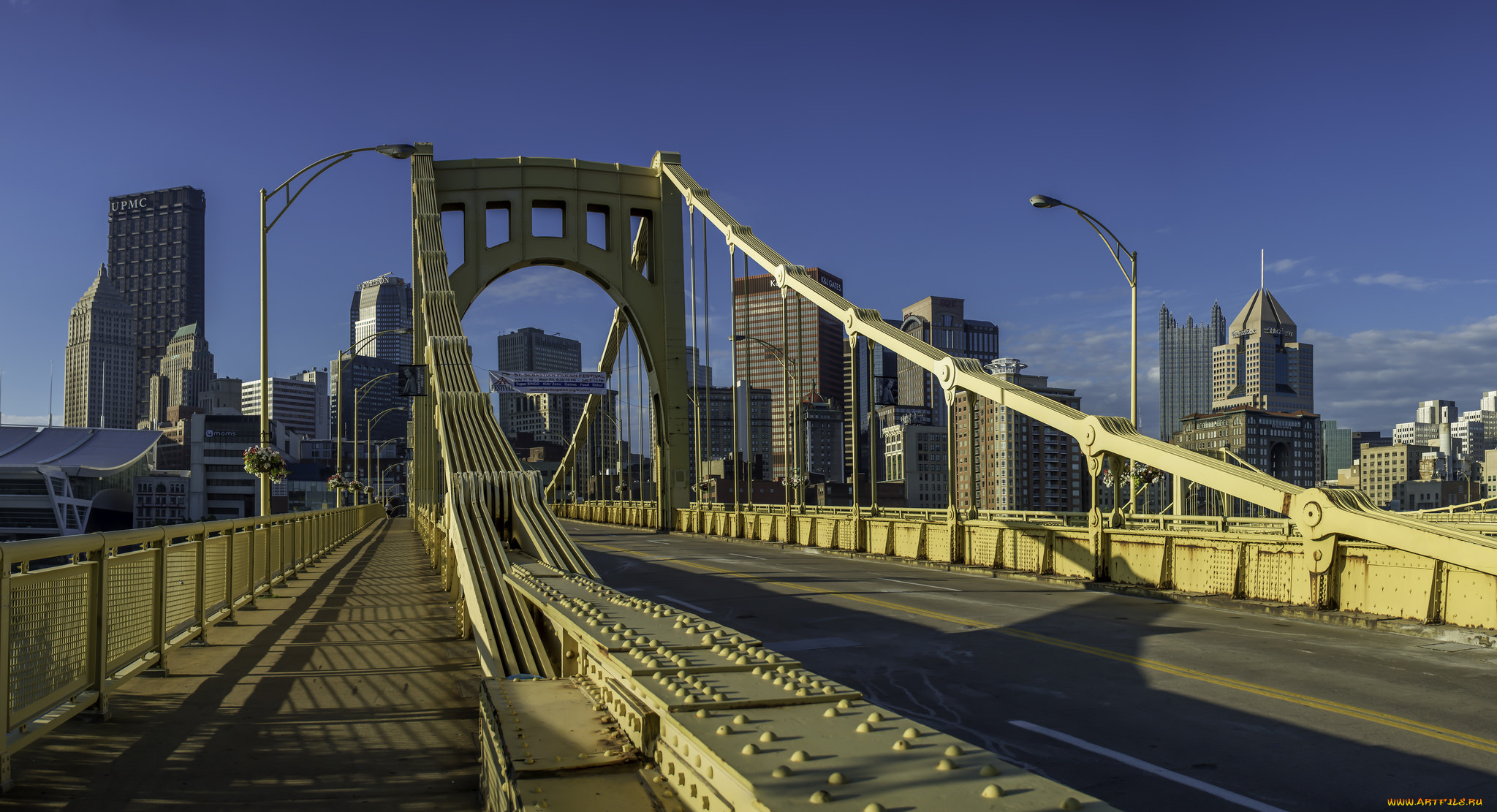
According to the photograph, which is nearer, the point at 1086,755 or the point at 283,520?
the point at 1086,755

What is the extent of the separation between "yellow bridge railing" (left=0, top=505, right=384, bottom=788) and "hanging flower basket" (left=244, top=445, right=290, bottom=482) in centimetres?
1140

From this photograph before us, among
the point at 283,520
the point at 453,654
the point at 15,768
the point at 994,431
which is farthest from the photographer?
the point at 994,431

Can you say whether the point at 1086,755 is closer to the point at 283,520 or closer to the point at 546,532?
the point at 546,532

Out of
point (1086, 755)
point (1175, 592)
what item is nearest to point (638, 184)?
point (1175, 592)

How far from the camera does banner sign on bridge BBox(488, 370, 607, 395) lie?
174 ft

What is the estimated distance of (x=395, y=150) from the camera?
72.0ft

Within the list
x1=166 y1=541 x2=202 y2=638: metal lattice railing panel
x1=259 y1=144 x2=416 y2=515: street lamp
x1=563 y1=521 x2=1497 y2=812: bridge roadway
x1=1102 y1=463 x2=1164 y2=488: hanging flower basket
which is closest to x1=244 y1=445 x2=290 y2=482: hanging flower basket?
x1=259 y1=144 x2=416 y2=515: street lamp

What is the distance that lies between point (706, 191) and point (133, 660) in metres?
39.9

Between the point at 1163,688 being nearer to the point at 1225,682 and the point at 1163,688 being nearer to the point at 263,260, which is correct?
the point at 1225,682

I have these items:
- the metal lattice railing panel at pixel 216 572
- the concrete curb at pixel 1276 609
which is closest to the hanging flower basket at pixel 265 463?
the metal lattice railing panel at pixel 216 572

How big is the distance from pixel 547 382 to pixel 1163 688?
4726 cm

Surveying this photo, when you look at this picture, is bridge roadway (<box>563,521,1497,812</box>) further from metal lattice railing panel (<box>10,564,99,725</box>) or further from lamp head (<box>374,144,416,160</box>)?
lamp head (<box>374,144,416,160</box>)

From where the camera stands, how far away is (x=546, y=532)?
12.6m

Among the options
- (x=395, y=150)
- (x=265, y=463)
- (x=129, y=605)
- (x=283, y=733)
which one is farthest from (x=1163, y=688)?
(x=265, y=463)
